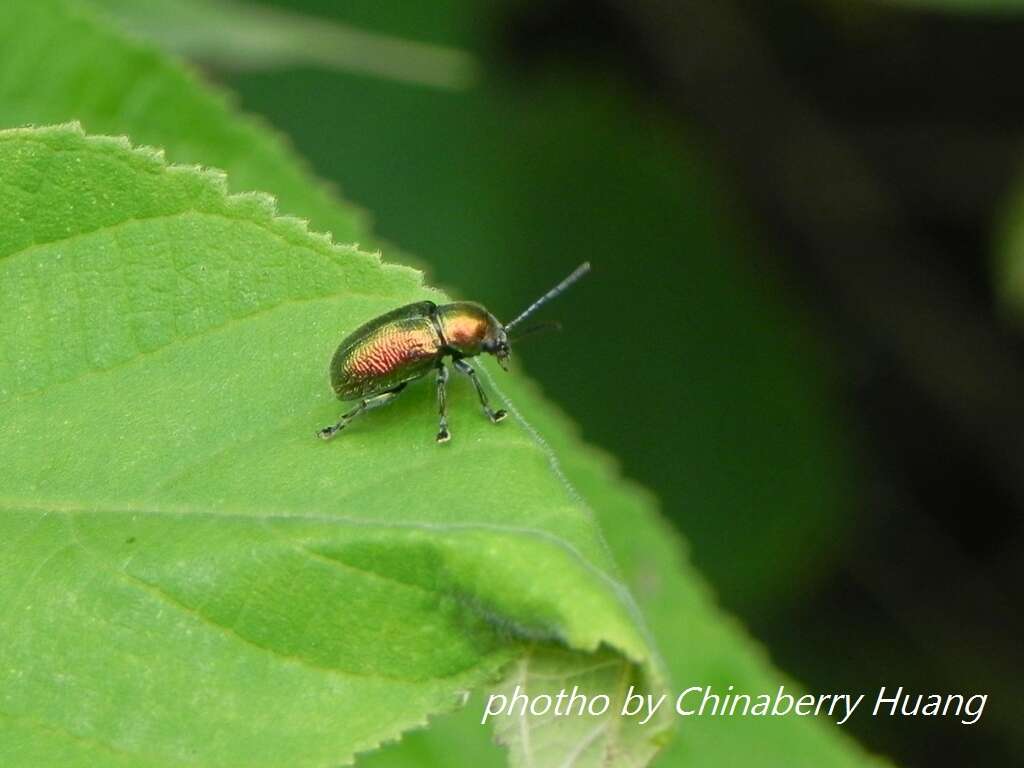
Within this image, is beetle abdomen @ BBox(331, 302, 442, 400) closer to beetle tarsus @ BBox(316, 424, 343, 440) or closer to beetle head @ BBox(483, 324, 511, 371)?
beetle tarsus @ BBox(316, 424, 343, 440)

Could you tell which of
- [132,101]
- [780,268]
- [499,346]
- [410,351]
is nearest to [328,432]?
[410,351]

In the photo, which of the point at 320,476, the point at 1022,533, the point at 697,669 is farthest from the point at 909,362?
the point at 320,476

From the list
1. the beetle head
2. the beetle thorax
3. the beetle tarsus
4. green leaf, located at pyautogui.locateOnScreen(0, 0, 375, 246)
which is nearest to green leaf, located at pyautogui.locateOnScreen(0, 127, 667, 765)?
the beetle tarsus

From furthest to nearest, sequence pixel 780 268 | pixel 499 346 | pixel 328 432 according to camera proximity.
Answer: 1. pixel 780 268
2. pixel 499 346
3. pixel 328 432

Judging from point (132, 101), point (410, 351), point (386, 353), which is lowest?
point (386, 353)

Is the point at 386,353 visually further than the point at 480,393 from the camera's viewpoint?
Yes

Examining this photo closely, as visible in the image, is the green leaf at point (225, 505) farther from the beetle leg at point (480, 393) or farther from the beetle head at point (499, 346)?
the beetle head at point (499, 346)

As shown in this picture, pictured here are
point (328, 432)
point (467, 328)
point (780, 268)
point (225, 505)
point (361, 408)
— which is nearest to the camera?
point (225, 505)

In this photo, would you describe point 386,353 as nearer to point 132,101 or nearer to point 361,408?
point 361,408
